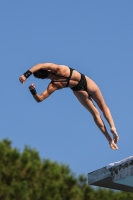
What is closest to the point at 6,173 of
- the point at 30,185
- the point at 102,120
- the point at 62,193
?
the point at 30,185

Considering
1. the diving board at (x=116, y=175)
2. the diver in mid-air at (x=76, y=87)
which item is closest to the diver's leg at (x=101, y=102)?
the diver in mid-air at (x=76, y=87)

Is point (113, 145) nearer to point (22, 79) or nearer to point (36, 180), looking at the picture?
point (22, 79)

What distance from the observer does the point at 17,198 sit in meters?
27.7

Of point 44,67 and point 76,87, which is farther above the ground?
point 44,67

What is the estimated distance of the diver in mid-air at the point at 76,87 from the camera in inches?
406

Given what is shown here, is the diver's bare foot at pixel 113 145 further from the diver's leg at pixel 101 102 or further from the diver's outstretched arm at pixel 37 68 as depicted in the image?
the diver's outstretched arm at pixel 37 68

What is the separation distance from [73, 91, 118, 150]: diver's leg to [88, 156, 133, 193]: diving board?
0.45 metres

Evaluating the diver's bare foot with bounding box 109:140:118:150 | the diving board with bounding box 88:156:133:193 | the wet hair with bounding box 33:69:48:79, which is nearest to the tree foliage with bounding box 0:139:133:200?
the diving board with bounding box 88:156:133:193

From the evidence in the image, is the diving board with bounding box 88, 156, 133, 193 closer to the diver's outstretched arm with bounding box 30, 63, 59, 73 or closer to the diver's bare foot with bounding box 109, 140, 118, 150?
the diver's bare foot with bounding box 109, 140, 118, 150

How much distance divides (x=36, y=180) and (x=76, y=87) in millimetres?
19235

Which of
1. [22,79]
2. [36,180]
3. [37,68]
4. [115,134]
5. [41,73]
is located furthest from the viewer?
[36,180]

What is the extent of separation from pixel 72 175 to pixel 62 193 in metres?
1.67

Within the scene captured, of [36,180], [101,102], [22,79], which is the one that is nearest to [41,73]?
[22,79]

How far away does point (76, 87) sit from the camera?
10781 millimetres
